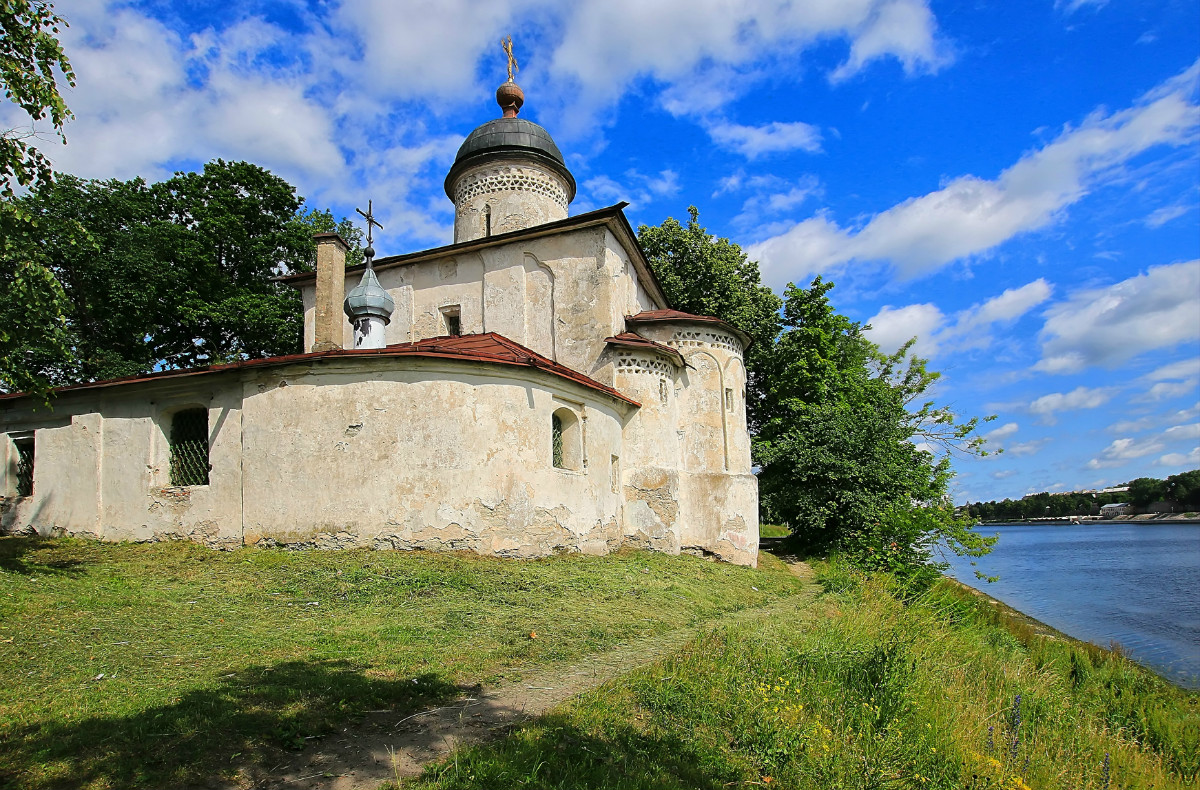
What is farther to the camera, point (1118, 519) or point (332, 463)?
point (1118, 519)

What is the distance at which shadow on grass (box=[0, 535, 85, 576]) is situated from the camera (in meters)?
9.59

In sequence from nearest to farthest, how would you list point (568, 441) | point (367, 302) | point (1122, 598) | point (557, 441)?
point (557, 441), point (568, 441), point (367, 302), point (1122, 598)

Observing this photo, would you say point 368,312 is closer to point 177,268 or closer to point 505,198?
point 505,198

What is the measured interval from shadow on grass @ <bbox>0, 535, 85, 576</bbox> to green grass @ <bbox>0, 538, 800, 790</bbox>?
4 centimetres

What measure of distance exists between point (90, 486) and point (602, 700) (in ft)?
41.6

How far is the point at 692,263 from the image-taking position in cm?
2738

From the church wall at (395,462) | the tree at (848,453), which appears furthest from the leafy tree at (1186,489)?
the church wall at (395,462)

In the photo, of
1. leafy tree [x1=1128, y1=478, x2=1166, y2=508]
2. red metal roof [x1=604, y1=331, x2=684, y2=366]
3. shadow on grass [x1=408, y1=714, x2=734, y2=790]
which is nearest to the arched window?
red metal roof [x1=604, y1=331, x2=684, y2=366]

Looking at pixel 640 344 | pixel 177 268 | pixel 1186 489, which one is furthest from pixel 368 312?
pixel 1186 489

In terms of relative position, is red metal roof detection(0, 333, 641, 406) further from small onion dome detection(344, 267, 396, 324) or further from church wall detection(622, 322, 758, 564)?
church wall detection(622, 322, 758, 564)

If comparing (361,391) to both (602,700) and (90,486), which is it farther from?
(602,700)

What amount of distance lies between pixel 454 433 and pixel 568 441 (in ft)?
10.4

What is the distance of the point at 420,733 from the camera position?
4.65m

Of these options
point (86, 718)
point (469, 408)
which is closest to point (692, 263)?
point (469, 408)
